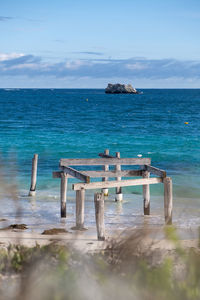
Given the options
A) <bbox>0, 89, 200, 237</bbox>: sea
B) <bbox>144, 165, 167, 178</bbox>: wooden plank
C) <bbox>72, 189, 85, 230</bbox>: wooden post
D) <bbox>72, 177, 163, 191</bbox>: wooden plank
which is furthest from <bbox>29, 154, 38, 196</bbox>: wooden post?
<bbox>72, 177, 163, 191</bbox>: wooden plank

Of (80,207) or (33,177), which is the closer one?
(80,207)

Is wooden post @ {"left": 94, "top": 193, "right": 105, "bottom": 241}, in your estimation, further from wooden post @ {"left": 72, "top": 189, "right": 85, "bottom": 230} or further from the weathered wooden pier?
wooden post @ {"left": 72, "top": 189, "right": 85, "bottom": 230}

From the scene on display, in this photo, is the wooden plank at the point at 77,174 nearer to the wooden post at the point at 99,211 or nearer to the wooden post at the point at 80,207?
the wooden post at the point at 80,207


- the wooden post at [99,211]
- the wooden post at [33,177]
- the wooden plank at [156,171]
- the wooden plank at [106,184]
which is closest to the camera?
the wooden post at [99,211]

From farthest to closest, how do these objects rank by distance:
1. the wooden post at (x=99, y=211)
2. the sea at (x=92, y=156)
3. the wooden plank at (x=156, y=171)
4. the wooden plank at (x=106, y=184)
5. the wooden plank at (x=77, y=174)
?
1. the sea at (x=92, y=156)
2. the wooden plank at (x=156, y=171)
3. the wooden plank at (x=77, y=174)
4. the wooden plank at (x=106, y=184)
5. the wooden post at (x=99, y=211)

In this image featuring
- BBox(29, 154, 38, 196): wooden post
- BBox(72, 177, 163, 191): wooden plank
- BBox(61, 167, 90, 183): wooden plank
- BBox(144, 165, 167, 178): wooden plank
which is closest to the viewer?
BBox(72, 177, 163, 191): wooden plank

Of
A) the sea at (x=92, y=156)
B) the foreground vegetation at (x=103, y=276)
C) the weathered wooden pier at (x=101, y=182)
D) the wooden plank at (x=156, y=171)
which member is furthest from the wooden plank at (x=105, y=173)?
the foreground vegetation at (x=103, y=276)

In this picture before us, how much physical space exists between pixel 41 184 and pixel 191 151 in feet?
47.5

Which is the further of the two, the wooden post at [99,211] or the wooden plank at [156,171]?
the wooden plank at [156,171]

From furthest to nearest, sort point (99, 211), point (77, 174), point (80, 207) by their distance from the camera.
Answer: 1. point (77, 174)
2. point (80, 207)
3. point (99, 211)

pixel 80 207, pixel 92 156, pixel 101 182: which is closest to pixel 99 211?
pixel 80 207

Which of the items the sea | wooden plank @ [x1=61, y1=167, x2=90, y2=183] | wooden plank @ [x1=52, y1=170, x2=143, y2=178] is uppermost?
wooden plank @ [x1=61, y1=167, x2=90, y2=183]

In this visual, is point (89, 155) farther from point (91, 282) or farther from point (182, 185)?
point (91, 282)

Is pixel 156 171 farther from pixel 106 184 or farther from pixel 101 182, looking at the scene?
pixel 101 182
